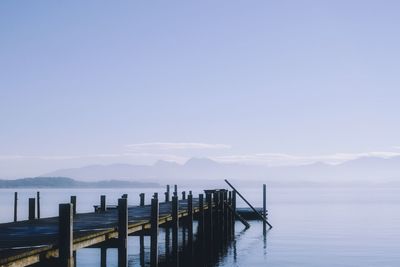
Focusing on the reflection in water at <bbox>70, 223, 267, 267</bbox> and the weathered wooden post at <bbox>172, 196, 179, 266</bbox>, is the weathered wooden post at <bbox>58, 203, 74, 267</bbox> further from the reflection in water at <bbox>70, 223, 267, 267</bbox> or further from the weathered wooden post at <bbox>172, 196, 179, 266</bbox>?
the reflection in water at <bbox>70, 223, 267, 267</bbox>

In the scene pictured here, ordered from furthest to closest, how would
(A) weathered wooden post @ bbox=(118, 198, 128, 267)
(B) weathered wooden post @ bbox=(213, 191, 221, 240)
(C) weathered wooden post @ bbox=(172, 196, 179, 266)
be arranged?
(B) weathered wooden post @ bbox=(213, 191, 221, 240)
(C) weathered wooden post @ bbox=(172, 196, 179, 266)
(A) weathered wooden post @ bbox=(118, 198, 128, 267)

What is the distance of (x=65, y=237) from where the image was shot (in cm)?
1277

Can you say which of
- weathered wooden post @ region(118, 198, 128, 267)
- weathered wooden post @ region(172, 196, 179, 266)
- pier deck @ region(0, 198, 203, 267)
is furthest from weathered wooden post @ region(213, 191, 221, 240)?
weathered wooden post @ region(118, 198, 128, 267)

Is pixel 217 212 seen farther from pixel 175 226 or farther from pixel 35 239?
pixel 35 239

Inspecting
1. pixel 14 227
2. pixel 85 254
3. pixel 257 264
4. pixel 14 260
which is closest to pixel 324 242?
pixel 257 264

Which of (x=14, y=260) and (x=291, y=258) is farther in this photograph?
(x=291, y=258)

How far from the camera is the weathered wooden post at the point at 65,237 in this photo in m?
12.6

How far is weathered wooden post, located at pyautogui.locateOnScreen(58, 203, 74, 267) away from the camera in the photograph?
12570mm

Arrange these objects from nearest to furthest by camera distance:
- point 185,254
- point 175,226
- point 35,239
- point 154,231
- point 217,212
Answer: point 35,239 → point 154,231 → point 175,226 → point 185,254 → point 217,212

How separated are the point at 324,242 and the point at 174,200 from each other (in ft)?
79.3

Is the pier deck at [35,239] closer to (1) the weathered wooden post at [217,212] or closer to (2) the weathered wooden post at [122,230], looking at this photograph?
(2) the weathered wooden post at [122,230]

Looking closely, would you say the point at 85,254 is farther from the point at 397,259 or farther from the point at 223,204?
the point at 397,259

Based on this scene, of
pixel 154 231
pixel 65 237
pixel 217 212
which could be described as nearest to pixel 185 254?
pixel 217 212

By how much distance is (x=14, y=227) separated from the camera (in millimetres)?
18359
